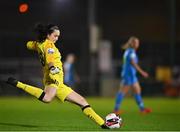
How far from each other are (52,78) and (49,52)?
1.76 ft

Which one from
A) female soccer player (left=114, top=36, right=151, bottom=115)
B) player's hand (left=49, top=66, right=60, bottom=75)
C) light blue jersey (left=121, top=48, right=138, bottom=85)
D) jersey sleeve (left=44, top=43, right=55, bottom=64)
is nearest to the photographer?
player's hand (left=49, top=66, right=60, bottom=75)

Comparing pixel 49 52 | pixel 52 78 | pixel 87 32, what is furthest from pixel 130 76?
pixel 87 32

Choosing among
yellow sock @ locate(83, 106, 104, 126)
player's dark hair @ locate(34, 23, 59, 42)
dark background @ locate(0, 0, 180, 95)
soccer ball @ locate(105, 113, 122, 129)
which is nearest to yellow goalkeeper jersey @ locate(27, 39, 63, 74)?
player's dark hair @ locate(34, 23, 59, 42)

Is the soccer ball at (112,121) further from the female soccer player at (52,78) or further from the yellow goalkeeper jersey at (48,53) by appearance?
the yellow goalkeeper jersey at (48,53)

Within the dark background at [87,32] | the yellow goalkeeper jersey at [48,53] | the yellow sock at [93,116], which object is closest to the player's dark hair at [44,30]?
the yellow goalkeeper jersey at [48,53]

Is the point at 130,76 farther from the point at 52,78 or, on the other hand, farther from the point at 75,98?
the point at 52,78

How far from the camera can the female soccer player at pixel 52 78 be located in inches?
561

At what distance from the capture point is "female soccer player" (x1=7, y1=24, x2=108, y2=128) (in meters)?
14.2

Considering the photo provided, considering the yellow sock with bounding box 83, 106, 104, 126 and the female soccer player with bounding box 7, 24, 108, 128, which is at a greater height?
the female soccer player with bounding box 7, 24, 108, 128

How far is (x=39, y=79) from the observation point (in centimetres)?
3647

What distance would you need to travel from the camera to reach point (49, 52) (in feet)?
46.7

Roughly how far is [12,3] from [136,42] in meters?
23.0

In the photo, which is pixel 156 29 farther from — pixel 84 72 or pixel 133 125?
pixel 133 125

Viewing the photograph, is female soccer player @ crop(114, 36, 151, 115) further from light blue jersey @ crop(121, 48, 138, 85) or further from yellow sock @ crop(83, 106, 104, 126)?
yellow sock @ crop(83, 106, 104, 126)
